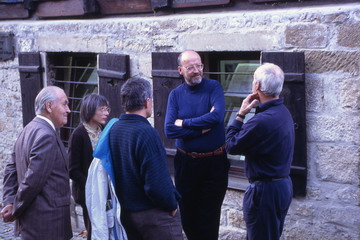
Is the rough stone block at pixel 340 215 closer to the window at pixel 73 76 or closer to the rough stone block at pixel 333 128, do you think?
the rough stone block at pixel 333 128

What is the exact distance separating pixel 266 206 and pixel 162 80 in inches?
80.0

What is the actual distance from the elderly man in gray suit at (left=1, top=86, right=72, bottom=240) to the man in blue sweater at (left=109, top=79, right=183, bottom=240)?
1.61 ft

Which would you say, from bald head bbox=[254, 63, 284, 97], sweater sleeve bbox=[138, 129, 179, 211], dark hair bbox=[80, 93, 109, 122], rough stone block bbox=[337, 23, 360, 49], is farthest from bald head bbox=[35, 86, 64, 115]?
rough stone block bbox=[337, 23, 360, 49]

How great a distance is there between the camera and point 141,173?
350 cm

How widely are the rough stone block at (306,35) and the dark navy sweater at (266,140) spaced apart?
3.11 feet

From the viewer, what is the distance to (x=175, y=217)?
3.71m

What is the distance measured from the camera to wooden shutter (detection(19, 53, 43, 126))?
674 cm

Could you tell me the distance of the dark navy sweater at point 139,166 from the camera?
3.48m

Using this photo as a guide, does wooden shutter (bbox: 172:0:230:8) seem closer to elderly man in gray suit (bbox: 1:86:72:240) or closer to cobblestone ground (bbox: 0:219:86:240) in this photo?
elderly man in gray suit (bbox: 1:86:72:240)

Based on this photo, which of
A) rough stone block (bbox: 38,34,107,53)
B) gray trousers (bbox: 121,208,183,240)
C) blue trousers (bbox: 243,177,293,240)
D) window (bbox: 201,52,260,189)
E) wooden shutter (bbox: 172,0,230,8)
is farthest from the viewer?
rough stone block (bbox: 38,34,107,53)

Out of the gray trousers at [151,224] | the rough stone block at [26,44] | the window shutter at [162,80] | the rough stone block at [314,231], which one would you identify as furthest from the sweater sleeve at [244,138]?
the rough stone block at [26,44]

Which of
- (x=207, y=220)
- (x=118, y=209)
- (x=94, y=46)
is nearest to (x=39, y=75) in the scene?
(x=94, y=46)

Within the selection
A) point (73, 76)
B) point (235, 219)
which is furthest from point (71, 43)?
point (235, 219)

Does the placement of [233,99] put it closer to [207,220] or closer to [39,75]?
[207,220]
